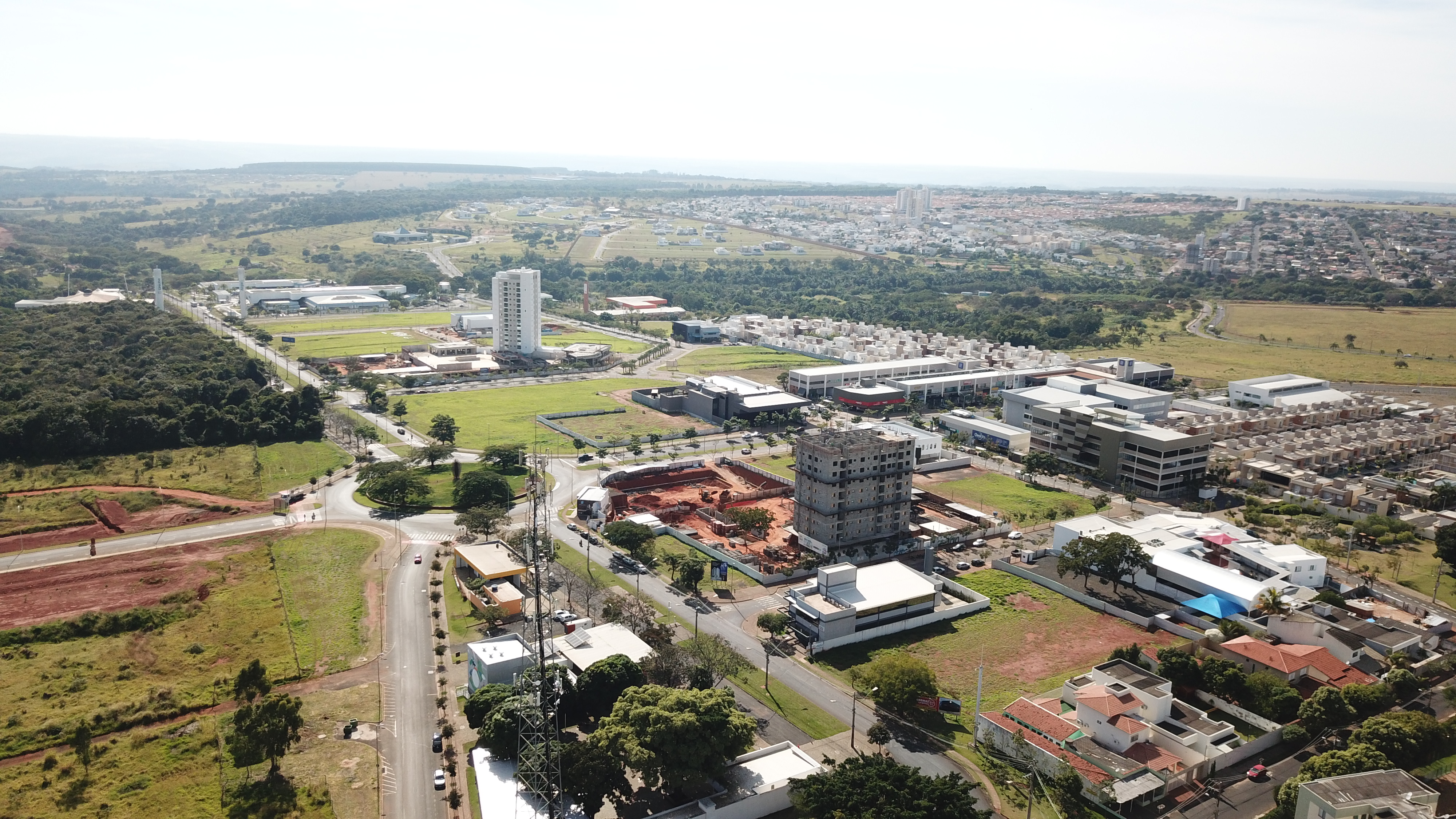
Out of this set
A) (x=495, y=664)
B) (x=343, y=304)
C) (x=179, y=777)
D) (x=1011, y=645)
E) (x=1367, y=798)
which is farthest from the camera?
(x=343, y=304)

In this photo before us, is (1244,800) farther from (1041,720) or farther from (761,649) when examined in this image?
(761,649)

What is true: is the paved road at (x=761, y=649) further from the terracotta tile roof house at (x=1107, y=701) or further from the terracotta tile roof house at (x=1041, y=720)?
the terracotta tile roof house at (x=1107, y=701)

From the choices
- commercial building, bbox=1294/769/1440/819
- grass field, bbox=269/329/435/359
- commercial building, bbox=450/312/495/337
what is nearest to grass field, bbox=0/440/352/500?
grass field, bbox=269/329/435/359

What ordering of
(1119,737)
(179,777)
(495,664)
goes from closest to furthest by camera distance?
(179,777), (1119,737), (495,664)

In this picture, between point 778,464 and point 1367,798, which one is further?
point 778,464

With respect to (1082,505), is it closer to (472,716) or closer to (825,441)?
(825,441)

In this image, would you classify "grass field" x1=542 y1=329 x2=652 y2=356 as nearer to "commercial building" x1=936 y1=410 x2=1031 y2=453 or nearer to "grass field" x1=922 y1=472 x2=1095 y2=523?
"commercial building" x1=936 y1=410 x2=1031 y2=453

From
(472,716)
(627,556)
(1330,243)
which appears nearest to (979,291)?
(1330,243)

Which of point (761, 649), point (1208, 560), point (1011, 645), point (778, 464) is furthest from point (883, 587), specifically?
point (778, 464)
